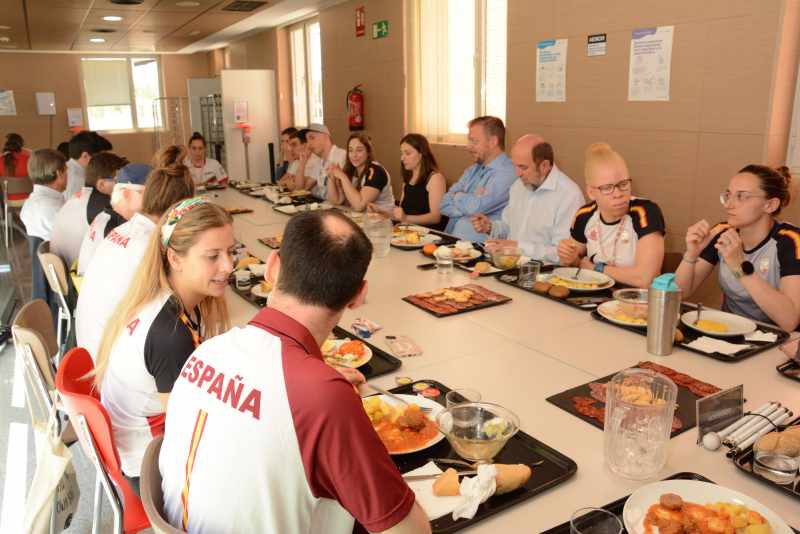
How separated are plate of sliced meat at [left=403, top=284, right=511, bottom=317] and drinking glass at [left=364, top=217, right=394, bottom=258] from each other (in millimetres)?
793

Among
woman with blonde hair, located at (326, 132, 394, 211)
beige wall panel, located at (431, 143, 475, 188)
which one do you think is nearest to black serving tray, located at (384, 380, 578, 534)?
woman with blonde hair, located at (326, 132, 394, 211)

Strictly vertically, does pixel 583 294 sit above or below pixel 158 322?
below

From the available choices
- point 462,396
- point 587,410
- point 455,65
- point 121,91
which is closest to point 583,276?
point 587,410

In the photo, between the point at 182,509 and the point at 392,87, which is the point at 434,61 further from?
the point at 182,509

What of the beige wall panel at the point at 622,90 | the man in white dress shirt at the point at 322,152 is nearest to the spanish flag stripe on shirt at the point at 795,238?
the beige wall panel at the point at 622,90

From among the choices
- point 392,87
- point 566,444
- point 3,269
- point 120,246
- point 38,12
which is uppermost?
point 38,12

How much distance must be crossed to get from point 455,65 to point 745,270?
4.33m

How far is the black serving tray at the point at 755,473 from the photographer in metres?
1.15

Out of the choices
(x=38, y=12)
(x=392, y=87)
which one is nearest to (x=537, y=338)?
(x=392, y=87)

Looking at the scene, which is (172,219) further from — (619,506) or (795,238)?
(795,238)

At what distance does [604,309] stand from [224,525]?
1.68 metres

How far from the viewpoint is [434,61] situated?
6.12 m

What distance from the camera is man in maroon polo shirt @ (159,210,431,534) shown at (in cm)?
90

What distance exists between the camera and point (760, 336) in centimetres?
192
